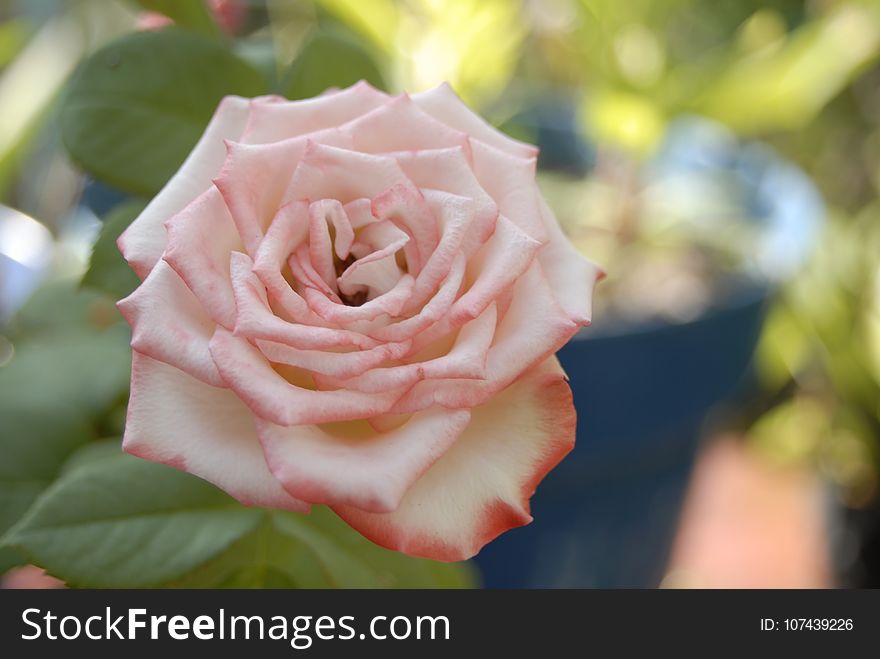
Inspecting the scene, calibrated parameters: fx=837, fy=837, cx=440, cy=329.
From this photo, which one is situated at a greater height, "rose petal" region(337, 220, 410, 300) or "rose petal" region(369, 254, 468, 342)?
"rose petal" region(337, 220, 410, 300)

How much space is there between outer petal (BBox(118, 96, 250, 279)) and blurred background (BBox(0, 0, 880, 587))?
0.06 metres

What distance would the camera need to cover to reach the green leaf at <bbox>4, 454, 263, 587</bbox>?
204mm

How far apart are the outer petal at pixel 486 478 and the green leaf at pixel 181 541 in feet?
0.26

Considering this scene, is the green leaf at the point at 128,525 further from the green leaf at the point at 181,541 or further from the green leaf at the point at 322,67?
the green leaf at the point at 322,67

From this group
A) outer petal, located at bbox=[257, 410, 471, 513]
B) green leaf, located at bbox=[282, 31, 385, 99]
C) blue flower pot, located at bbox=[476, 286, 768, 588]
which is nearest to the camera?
outer petal, located at bbox=[257, 410, 471, 513]

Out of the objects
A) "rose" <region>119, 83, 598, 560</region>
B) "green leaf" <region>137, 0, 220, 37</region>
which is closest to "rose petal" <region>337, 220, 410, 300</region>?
"rose" <region>119, 83, 598, 560</region>

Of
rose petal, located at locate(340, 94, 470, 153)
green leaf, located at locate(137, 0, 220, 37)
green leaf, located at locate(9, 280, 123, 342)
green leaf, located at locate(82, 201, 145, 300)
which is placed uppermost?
green leaf, located at locate(137, 0, 220, 37)

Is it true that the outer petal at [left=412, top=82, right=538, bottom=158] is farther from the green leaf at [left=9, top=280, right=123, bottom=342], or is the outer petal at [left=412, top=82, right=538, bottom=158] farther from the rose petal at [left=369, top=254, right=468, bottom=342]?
the green leaf at [left=9, top=280, right=123, bottom=342]

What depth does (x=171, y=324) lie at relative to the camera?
17 cm

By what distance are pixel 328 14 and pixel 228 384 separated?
418 millimetres

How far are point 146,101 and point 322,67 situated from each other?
0.06m

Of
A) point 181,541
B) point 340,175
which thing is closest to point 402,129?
point 340,175
